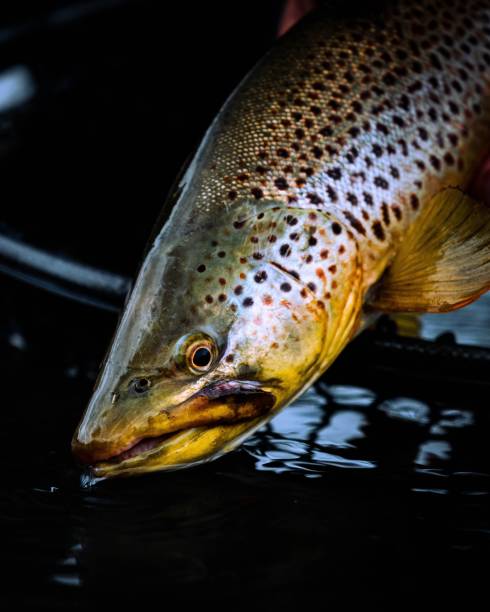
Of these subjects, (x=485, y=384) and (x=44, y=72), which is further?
(x=44, y=72)

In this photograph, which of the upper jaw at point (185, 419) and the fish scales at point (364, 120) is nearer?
the upper jaw at point (185, 419)

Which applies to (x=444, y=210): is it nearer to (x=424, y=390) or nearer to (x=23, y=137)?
A: (x=424, y=390)

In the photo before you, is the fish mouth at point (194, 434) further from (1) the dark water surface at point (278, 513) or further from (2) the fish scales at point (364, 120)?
(2) the fish scales at point (364, 120)

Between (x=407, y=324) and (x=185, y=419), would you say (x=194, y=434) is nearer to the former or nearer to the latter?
(x=185, y=419)

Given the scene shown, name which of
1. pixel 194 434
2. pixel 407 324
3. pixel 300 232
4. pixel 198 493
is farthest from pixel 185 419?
pixel 407 324

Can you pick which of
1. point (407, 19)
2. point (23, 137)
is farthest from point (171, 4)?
point (407, 19)

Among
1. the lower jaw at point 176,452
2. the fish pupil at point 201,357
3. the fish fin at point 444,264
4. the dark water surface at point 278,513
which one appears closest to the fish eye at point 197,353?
the fish pupil at point 201,357
